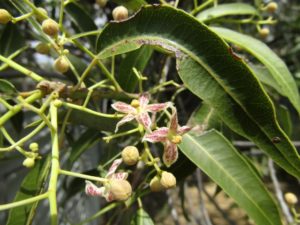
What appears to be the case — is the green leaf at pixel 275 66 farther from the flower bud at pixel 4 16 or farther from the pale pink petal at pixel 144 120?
the flower bud at pixel 4 16

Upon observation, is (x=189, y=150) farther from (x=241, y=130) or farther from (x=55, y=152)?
(x=55, y=152)

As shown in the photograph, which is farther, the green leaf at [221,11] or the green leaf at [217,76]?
the green leaf at [221,11]

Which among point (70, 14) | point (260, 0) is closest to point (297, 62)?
point (260, 0)

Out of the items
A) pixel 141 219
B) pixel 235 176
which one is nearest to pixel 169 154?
pixel 235 176

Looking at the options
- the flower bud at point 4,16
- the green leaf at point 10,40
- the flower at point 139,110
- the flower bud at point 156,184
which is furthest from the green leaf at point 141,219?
the green leaf at point 10,40

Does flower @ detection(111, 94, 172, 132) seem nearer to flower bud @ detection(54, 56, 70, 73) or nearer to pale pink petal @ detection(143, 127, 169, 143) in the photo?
pale pink petal @ detection(143, 127, 169, 143)

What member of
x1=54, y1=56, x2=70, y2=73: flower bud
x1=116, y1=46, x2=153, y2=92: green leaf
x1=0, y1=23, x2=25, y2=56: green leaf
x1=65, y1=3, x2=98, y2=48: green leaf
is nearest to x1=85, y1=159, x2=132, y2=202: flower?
x1=54, y1=56, x2=70, y2=73: flower bud
